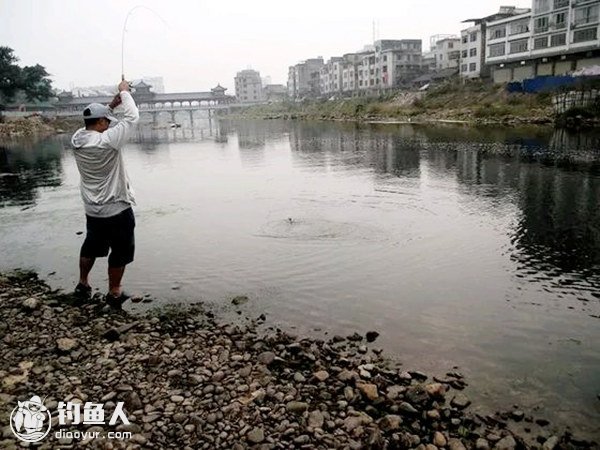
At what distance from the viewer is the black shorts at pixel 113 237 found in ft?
25.6

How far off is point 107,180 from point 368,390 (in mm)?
5128

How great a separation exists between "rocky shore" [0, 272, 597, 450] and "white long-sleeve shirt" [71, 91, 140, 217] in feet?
6.17

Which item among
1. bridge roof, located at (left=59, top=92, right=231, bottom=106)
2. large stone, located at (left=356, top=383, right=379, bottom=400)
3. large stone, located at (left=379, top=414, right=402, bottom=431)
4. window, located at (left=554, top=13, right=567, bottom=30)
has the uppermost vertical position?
window, located at (left=554, top=13, right=567, bottom=30)

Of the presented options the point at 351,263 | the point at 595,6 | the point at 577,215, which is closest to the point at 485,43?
the point at 595,6

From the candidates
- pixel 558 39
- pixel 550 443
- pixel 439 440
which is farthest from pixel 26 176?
pixel 558 39

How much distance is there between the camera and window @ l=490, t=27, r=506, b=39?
75488 mm

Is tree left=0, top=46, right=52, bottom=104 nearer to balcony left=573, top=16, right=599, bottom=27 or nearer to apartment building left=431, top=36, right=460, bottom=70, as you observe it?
apartment building left=431, top=36, right=460, bottom=70

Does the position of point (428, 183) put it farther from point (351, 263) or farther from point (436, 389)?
point (436, 389)

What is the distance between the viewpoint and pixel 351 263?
10.8m

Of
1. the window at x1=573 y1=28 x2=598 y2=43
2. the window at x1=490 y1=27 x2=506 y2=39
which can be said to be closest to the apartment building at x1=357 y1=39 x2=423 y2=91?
the window at x1=490 y1=27 x2=506 y2=39

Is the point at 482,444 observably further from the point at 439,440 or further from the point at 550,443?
the point at 550,443

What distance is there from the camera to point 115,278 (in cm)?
824

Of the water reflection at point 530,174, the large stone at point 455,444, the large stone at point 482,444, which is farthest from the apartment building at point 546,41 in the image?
the large stone at point 455,444

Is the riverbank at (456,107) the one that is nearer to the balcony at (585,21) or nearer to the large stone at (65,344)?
the balcony at (585,21)
